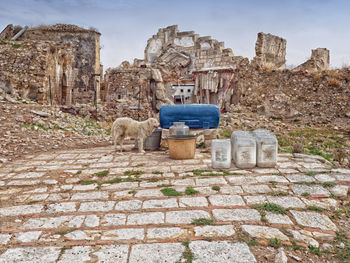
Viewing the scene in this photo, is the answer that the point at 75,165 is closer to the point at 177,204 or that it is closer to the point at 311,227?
the point at 177,204

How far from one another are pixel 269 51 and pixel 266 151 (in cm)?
1637

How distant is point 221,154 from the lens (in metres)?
5.60

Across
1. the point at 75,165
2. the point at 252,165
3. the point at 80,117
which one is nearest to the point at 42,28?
the point at 80,117

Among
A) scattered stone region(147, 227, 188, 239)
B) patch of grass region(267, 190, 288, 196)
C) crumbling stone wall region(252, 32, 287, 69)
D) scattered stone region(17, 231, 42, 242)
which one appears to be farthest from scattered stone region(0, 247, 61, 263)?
crumbling stone wall region(252, 32, 287, 69)

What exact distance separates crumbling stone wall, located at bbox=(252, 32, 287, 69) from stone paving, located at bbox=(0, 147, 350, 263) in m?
10.8

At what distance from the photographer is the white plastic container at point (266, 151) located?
5520 millimetres

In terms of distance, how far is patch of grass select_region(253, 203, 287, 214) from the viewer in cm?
373

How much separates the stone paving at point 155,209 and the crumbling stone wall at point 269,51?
1075cm

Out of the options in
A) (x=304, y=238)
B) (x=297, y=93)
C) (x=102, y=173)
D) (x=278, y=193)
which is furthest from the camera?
(x=297, y=93)

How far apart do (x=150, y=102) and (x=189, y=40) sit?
1962 cm

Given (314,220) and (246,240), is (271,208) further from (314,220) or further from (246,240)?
(246,240)

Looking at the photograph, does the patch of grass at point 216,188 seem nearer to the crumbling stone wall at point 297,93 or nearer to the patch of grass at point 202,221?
Result: the patch of grass at point 202,221

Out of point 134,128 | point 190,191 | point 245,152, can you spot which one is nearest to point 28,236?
point 190,191

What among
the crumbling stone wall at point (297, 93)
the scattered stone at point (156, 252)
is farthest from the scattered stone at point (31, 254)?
the crumbling stone wall at point (297, 93)
